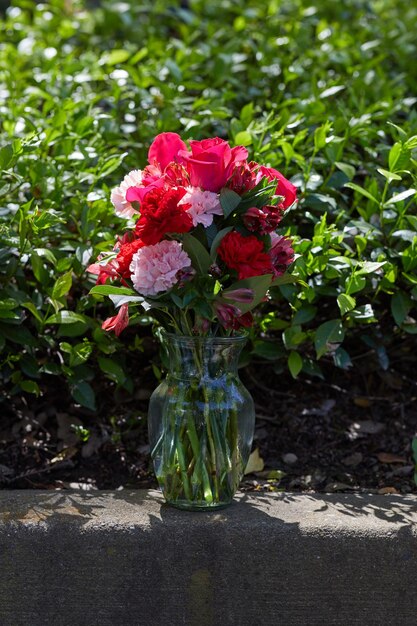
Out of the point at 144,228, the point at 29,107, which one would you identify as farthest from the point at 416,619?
the point at 29,107

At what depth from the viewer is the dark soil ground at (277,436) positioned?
271 cm

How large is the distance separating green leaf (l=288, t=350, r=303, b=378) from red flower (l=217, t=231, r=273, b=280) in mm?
569

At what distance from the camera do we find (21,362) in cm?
274

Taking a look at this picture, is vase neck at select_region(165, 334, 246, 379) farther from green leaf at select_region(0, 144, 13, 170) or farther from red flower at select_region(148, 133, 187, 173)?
green leaf at select_region(0, 144, 13, 170)

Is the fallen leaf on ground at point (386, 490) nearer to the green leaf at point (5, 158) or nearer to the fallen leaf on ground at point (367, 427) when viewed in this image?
the fallen leaf on ground at point (367, 427)

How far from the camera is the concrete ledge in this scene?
7.25ft

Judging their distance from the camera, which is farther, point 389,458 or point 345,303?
point 389,458

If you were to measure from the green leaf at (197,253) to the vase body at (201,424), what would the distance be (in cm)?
19

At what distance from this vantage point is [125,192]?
7.52 ft

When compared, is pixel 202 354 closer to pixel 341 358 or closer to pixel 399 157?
pixel 341 358

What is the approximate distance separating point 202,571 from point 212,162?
3.13 feet

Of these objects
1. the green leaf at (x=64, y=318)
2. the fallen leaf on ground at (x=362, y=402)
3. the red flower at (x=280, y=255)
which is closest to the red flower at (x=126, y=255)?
the red flower at (x=280, y=255)

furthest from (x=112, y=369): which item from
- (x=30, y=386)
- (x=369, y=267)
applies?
(x=369, y=267)

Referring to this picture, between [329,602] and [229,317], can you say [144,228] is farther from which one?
[329,602]
